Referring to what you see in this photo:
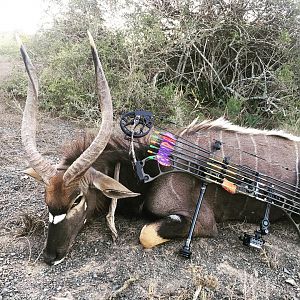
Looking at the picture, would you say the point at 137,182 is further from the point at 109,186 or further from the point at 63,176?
the point at 63,176

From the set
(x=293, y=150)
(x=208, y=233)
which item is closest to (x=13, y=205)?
(x=208, y=233)

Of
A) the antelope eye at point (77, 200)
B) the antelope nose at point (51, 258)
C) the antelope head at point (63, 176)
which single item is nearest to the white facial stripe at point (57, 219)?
the antelope head at point (63, 176)

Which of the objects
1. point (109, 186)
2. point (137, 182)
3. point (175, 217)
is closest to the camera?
point (109, 186)

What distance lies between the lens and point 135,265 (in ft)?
11.4

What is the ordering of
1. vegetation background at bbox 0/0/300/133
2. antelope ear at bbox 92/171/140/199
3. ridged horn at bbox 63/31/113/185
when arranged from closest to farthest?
ridged horn at bbox 63/31/113/185, antelope ear at bbox 92/171/140/199, vegetation background at bbox 0/0/300/133

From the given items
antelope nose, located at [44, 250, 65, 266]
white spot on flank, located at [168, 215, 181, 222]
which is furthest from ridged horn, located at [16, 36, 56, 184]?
white spot on flank, located at [168, 215, 181, 222]

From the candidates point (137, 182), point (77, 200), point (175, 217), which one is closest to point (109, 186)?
point (77, 200)

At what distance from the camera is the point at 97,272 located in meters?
3.34

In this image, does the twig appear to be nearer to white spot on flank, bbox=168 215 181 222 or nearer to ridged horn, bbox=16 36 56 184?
white spot on flank, bbox=168 215 181 222

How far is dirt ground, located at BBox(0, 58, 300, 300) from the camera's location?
3150 millimetres

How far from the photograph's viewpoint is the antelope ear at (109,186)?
3605mm

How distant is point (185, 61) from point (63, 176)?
4657mm

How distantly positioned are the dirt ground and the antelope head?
195 mm

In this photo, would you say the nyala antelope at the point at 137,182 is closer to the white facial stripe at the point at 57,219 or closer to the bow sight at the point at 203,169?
the white facial stripe at the point at 57,219
